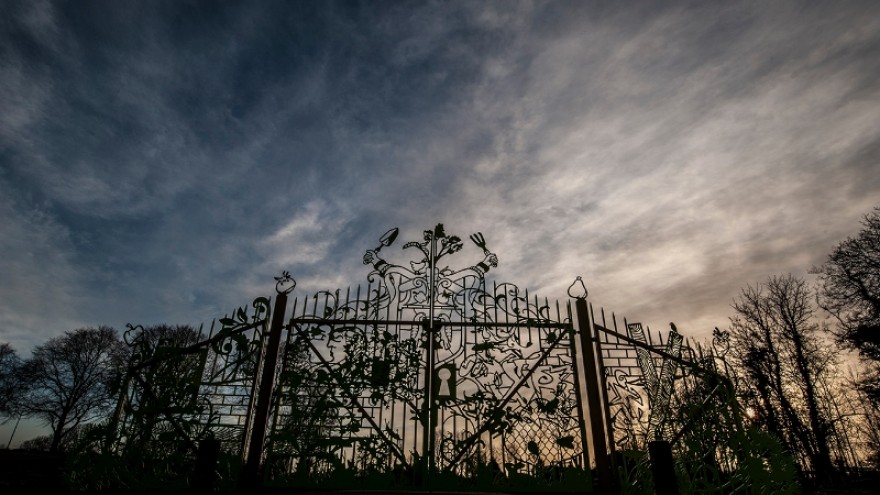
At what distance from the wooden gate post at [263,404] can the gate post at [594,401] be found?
4.07 m

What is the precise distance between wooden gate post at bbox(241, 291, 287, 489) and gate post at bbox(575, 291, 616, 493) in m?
4.07

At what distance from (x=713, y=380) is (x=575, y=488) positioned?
2.28 m

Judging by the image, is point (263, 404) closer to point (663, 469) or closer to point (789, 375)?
point (663, 469)

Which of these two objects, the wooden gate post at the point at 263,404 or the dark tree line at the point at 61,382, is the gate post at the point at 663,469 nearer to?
the wooden gate post at the point at 263,404

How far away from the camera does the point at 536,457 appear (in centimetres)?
563

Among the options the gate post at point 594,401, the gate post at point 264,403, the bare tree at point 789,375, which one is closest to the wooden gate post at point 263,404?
the gate post at point 264,403

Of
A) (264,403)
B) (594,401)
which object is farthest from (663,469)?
(264,403)

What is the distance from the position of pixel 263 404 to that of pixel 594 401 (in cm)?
419

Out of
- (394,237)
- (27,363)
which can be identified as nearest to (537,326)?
(394,237)

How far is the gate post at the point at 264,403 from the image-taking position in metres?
5.31

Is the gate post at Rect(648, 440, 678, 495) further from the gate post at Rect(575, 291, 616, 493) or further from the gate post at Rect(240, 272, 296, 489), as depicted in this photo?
the gate post at Rect(240, 272, 296, 489)

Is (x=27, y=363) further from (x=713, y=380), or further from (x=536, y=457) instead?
(x=713, y=380)

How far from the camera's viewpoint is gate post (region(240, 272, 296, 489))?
17.4 ft

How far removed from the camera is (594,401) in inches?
223
